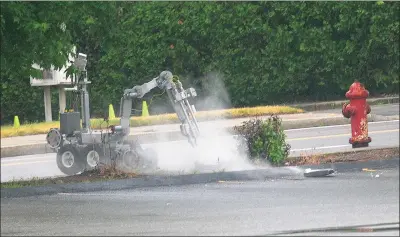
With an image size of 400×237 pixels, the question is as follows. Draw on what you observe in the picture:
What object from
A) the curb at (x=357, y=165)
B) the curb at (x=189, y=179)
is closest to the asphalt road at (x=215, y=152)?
the curb at (x=189, y=179)

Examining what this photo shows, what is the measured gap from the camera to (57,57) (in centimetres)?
1353

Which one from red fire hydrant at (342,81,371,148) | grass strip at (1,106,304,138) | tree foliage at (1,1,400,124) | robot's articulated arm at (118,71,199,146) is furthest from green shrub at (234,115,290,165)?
tree foliage at (1,1,400,124)

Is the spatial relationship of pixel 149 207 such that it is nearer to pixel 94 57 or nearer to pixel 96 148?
pixel 96 148

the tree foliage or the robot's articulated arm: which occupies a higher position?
the tree foliage

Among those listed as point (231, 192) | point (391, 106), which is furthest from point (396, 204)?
point (391, 106)

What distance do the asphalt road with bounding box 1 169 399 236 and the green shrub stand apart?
919 millimetres

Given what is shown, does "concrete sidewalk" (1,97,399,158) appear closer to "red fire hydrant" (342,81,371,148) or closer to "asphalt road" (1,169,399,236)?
"red fire hydrant" (342,81,371,148)

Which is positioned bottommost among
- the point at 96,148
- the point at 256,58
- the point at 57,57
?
the point at 96,148

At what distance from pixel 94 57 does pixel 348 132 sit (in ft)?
27.3

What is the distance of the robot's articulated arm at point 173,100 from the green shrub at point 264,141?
32.0 inches

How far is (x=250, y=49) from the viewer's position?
27391 mm

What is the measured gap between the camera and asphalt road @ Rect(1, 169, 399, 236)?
1002 cm

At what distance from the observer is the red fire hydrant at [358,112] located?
51.6ft

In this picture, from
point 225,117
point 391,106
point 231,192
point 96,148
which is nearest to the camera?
point 231,192
